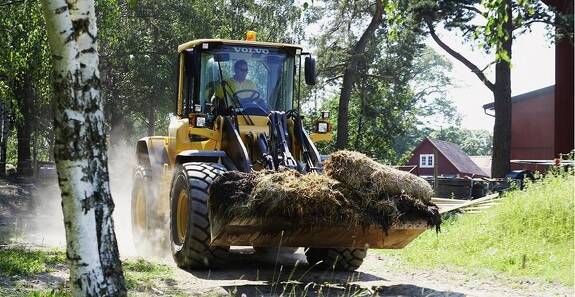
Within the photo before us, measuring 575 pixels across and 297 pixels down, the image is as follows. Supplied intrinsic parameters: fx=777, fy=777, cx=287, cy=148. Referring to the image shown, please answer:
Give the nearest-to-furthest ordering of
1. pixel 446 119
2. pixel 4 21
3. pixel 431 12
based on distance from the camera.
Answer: pixel 4 21 → pixel 431 12 → pixel 446 119

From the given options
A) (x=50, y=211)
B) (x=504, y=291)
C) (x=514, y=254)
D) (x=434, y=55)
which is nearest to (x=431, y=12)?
(x=50, y=211)

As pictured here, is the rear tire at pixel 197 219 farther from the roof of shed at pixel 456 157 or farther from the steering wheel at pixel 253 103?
the roof of shed at pixel 456 157

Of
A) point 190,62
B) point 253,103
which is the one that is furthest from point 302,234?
point 190,62

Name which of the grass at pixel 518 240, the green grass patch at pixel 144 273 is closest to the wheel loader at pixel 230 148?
the green grass patch at pixel 144 273

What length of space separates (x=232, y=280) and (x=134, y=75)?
26564mm

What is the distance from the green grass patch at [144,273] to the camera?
25.3 feet

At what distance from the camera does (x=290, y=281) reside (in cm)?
842

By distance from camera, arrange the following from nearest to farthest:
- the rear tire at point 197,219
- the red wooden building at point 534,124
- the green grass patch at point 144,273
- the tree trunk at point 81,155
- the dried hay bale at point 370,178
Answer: the tree trunk at point 81,155 → the green grass patch at point 144,273 → the dried hay bale at point 370,178 → the rear tire at point 197,219 → the red wooden building at point 534,124

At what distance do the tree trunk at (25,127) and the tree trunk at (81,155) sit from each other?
72.3 ft

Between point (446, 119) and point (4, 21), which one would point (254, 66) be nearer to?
point (4, 21)

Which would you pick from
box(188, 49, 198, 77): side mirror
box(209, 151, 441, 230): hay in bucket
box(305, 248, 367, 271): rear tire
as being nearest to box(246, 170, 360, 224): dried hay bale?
box(209, 151, 441, 230): hay in bucket

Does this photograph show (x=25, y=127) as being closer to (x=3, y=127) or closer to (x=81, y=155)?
(x=3, y=127)

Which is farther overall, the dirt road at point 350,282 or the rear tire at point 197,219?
the rear tire at point 197,219

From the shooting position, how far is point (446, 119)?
91.9m
